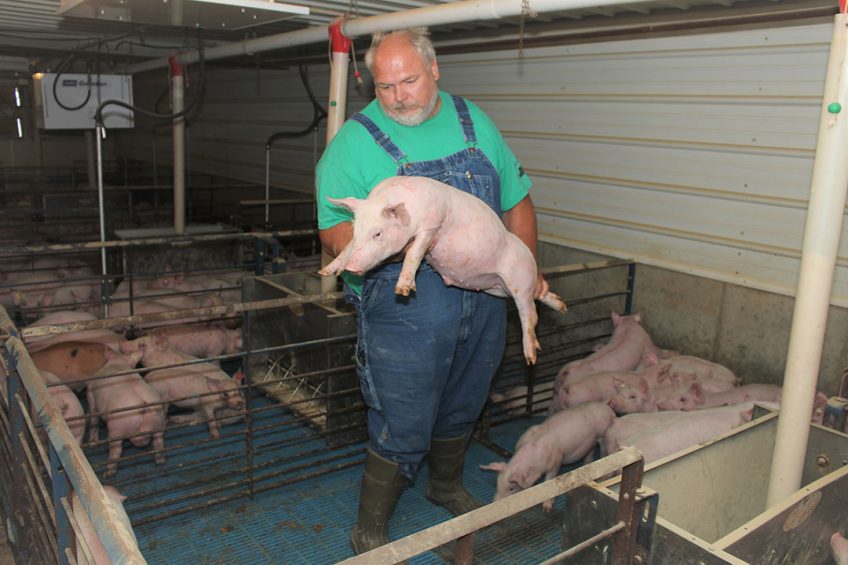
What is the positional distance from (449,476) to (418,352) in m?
1.14

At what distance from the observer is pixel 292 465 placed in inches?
178

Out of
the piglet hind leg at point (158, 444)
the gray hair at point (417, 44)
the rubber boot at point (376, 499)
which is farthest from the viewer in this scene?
the piglet hind leg at point (158, 444)

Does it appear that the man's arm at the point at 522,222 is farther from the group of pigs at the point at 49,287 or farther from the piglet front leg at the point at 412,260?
the group of pigs at the point at 49,287

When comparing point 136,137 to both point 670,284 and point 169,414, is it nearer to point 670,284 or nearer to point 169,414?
point 169,414

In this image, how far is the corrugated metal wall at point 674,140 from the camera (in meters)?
4.64

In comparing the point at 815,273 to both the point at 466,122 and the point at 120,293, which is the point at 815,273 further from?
the point at 120,293

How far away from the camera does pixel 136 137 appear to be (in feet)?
54.2

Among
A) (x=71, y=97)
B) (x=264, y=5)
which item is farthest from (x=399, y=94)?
(x=71, y=97)

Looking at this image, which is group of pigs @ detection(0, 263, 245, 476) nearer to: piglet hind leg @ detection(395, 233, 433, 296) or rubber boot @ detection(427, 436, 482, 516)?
rubber boot @ detection(427, 436, 482, 516)

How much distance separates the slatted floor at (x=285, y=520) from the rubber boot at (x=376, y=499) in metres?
0.27

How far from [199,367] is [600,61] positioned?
3.82m

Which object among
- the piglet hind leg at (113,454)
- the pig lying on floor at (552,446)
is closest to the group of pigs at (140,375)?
the piglet hind leg at (113,454)

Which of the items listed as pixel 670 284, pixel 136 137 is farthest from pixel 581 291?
pixel 136 137

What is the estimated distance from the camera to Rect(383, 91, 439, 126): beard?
2.85m
